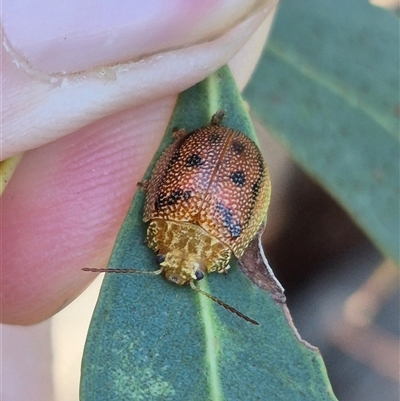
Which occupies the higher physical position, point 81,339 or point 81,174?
point 81,174

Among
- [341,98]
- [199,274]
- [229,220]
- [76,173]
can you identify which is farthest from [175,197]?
[341,98]

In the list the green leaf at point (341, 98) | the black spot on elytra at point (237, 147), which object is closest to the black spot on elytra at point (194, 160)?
the black spot on elytra at point (237, 147)

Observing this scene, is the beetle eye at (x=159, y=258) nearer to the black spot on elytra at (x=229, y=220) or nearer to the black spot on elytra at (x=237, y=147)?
the black spot on elytra at (x=229, y=220)

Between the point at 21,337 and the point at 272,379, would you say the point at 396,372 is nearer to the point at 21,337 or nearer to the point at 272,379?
the point at 21,337

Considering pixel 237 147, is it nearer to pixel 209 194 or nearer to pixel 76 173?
pixel 209 194

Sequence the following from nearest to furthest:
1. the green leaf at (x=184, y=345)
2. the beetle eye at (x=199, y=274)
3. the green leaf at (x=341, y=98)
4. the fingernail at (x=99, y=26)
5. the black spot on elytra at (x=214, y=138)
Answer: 1. the green leaf at (x=184, y=345)
2. the fingernail at (x=99, y=26)
3. the beetle eye at (x=199, y=274)
4. the black spot on elytra at (x=214, y=138)
5. the green leaf at (x=341, y=98)

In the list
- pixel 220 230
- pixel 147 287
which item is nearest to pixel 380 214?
pixel 220 230

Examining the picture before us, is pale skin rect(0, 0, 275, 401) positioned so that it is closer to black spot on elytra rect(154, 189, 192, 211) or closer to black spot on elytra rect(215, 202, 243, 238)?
black spot on elytra rect(154, 189, 192, 211)
